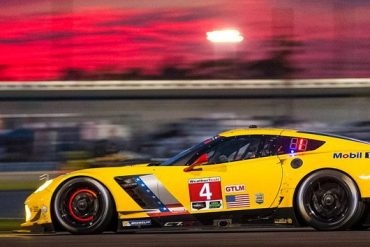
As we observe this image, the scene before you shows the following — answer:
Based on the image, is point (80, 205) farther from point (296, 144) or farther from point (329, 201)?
point (329, 201)

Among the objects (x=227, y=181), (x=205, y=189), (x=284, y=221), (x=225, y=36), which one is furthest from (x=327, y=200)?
(x=225, y=36)

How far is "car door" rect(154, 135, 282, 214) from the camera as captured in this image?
310 inches

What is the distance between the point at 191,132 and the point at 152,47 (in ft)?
16.0

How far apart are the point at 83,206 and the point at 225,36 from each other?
24542mm

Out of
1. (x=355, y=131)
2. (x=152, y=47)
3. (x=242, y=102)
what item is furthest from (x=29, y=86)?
(x=355, y=131)

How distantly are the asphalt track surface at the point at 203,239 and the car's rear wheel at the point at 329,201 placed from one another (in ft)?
0.49

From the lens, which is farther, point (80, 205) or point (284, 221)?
point (80, 205)

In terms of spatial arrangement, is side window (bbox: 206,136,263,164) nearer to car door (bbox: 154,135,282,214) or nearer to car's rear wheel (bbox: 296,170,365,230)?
car door (bbox: 154,135,282,214)

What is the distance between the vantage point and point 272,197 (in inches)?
310

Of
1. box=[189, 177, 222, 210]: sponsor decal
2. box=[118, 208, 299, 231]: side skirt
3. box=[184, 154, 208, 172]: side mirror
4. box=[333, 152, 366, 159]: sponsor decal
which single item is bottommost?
box=[118, 208, 299, 231]: side skirt

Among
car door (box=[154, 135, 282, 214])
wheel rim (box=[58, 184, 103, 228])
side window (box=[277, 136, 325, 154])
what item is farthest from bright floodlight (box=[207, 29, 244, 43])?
wheel rim (box=[58, 184, 103, 228])

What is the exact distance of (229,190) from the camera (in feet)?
25.9

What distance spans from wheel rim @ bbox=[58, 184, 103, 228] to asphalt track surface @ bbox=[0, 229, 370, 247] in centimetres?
19

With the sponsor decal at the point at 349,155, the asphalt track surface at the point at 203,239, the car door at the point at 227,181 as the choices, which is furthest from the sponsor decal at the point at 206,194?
the sponsor decal at the point at 349,155
